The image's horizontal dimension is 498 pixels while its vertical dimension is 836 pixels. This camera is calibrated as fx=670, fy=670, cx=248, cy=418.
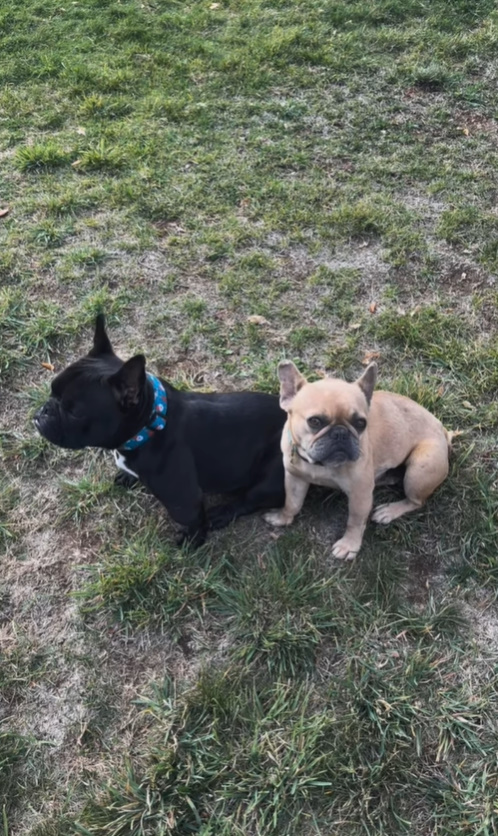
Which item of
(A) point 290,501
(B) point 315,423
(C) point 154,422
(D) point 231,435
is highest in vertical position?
(B) point 315,423

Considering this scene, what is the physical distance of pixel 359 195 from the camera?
524 cm

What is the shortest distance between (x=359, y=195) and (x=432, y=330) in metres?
1.56

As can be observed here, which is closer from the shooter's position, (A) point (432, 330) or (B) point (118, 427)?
(B) point (118, 427)

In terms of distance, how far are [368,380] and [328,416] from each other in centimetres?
32

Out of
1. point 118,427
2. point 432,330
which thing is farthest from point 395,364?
point 118,427

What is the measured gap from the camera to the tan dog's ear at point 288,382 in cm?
305

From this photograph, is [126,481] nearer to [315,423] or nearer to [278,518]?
[278,518]

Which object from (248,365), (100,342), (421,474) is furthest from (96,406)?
(421,474)

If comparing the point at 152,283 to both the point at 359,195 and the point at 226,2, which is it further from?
the point at 226,2

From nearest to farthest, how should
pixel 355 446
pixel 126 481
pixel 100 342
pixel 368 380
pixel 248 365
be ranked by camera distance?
pixel 355 446, pixel 368 380, pixel 100 342, pixel 126 481, pixel 248 365

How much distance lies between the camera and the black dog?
290 centimetres

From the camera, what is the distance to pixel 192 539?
10.8ft

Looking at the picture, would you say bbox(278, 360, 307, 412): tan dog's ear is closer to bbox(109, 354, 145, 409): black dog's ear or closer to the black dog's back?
the black dog's back

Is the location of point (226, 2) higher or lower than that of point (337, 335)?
higher
